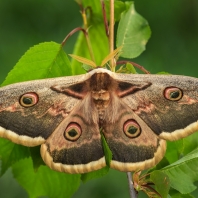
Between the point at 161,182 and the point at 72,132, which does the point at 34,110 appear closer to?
the point at 72,132

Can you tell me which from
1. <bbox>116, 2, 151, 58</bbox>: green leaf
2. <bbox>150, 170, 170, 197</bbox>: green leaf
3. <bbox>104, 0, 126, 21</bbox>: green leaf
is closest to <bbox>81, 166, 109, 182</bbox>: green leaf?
<bbox>150, 170, 170, 197</bbox>: green leaf

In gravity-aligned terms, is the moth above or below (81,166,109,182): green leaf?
above

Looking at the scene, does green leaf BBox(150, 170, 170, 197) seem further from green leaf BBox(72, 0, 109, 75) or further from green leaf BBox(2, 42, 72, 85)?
green leaf BBox(72, 0, 109, 75)

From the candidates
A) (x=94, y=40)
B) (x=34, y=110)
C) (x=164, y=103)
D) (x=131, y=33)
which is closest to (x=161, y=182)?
(x=164, y=103)

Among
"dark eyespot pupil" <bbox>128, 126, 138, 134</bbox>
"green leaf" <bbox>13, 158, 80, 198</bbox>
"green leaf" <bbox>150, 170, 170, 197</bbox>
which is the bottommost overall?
"green leaf" <bbox>13, 158, 80, 198</bbox>

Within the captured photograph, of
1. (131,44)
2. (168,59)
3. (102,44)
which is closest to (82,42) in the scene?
(102,44)

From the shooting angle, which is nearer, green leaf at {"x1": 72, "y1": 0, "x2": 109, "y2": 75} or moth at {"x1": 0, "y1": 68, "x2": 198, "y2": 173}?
moth at {"x1": 0, "y1": 68, "x2": 198, "y2": 173}
